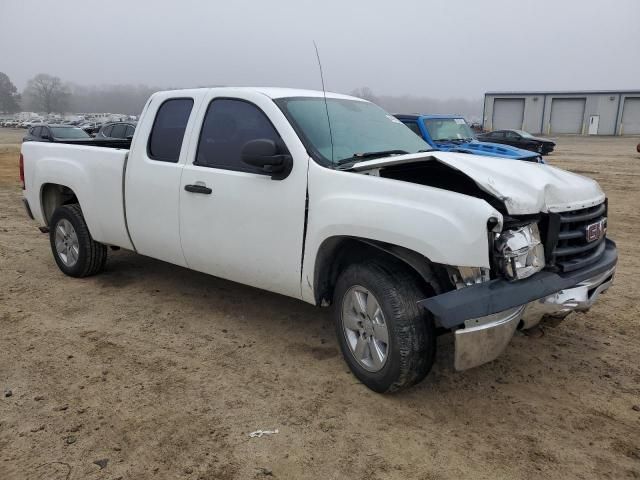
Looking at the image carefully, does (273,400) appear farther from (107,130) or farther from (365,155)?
(107,130)

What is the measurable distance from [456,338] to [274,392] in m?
1.26

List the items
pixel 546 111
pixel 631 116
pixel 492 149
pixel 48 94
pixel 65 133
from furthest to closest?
pixel 48 94 → pixel 546 111 → pixel 631 116 → pixel 65 133 → pixel 492 149

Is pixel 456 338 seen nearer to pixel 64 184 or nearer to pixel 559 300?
pixel 559 300

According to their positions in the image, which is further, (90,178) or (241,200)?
(90,178)

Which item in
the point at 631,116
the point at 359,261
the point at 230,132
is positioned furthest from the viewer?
the point at 631,116

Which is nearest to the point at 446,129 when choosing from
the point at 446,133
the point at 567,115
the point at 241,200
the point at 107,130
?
the point at 446,133

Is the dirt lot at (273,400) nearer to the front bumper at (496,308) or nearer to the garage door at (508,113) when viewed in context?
the front bumper at (496,308)

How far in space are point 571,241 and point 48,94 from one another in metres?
149

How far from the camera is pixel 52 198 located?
6109 mm

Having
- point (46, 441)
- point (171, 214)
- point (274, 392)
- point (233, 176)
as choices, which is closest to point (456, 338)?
point (274, 392)

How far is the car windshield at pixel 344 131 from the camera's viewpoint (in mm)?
3812

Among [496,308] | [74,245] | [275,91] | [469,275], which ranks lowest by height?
[74,245]

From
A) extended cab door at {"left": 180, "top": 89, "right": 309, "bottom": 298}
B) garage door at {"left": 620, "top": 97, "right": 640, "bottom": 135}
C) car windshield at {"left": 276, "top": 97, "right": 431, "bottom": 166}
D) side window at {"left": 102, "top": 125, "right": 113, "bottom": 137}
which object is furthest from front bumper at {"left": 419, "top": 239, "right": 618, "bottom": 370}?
garage door at {"left": 620, "top": 97, "right": 640, "bottom": 135}

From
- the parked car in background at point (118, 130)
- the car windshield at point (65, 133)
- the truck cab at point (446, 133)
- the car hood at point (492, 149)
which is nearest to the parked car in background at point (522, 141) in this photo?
the truck cab at point (446, 133)
